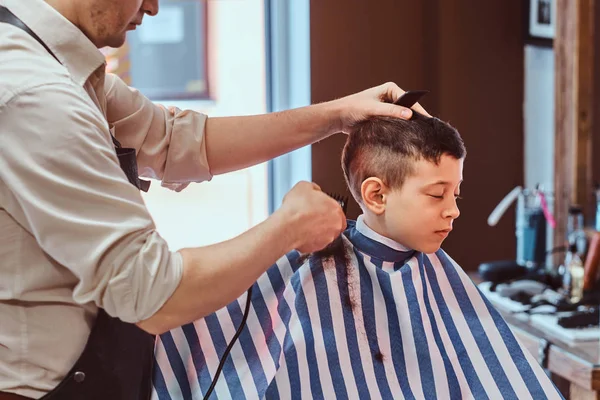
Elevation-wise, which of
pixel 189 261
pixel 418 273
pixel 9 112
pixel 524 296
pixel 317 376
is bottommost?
pixel 524 296

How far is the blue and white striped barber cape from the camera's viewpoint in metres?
1.47

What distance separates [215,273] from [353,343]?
489mm

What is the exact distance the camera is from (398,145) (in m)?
1.50

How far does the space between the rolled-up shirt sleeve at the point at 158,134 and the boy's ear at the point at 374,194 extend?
1.25 ft

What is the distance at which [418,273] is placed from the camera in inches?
62.8

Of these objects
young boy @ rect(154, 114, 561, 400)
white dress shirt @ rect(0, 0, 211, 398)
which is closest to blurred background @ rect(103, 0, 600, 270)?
young boy @ rect(154, 114, 561, 400)

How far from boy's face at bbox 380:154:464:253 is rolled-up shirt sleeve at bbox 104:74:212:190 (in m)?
0.46

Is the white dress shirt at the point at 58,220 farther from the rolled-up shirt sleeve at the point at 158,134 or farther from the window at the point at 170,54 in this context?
the window at the point at 170,54

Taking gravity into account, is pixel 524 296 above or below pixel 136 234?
below

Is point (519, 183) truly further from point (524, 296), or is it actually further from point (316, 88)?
point (316, 88)

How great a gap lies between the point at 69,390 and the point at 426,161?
2.64ft

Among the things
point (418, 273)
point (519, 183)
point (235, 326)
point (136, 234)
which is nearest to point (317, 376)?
point (235, 326)

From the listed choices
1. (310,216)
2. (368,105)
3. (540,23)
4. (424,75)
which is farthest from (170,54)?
(310,216)

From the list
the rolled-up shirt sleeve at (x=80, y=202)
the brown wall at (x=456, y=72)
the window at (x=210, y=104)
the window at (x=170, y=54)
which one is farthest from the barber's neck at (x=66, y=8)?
the window at (x=170, y=54)
